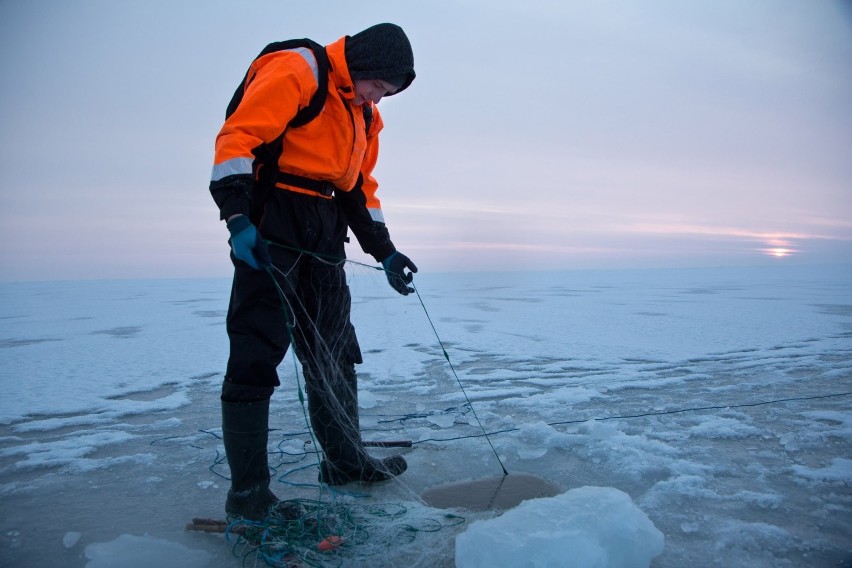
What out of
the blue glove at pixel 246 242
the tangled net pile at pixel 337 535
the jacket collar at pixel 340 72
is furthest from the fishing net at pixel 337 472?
the jacket collar at pixel 340 72

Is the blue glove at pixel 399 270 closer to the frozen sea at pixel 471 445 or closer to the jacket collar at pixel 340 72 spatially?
the frozen sea at pixel 471 445

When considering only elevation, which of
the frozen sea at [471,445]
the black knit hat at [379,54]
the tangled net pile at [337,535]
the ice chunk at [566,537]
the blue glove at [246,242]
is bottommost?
the frozen sea at [471,445]

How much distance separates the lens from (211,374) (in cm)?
449

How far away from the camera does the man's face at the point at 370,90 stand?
2.08 meters

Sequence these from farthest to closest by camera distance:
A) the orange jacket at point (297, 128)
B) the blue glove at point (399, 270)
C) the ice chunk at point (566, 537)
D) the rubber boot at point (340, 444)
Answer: the blue glove at point (399, 270) → the rubber boot at point (340, 444) → the orange jacket at point (297, 128) → the ice chunk at point (566, 537)

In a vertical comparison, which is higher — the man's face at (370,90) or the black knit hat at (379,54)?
the black knit hat at (379,54)

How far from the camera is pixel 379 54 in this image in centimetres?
204

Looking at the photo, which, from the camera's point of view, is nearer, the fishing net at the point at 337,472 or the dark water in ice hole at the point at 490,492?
the fishing net at the point at 337,472

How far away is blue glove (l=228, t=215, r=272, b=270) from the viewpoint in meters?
1.69

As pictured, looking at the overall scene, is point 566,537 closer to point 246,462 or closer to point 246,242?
point 246,462

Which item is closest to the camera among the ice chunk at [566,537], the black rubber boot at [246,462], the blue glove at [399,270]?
the ice chunk at [566,537]

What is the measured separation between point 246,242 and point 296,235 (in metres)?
0.37

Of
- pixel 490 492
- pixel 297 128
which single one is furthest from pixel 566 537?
pixel 297 128

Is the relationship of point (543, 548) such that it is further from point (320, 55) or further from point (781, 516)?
point (320, 55)
